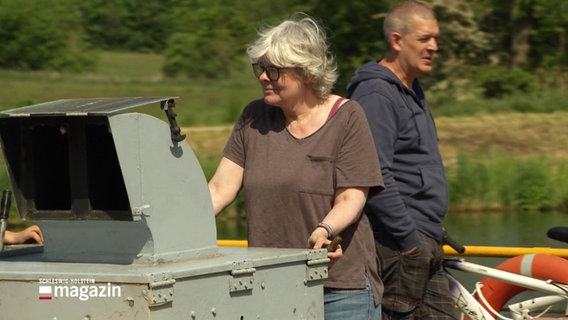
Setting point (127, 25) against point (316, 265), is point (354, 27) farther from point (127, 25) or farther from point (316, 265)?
point (127, 25)

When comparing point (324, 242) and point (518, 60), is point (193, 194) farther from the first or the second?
point (518, 60)

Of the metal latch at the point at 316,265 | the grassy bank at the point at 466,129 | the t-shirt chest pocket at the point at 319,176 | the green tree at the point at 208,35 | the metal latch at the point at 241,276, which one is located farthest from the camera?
the green tree at the point at 208,35

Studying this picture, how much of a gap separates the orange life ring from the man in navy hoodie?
807mm

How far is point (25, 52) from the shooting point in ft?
115

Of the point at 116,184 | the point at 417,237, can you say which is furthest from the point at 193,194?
the point at 417,237

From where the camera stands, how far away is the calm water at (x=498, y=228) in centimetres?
997

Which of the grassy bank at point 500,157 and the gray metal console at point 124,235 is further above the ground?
the gray metal console at point 124,235

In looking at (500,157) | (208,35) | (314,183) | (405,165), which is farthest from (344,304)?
(208,35)

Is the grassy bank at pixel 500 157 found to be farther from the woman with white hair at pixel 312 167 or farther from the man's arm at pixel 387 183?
the woman with white hair at pixel 312 167

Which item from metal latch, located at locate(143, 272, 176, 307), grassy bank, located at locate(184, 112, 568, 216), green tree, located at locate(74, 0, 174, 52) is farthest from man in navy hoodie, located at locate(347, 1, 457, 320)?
green tree, located at locate(74, 0, 174, 52)

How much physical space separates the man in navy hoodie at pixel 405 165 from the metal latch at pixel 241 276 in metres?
0.87

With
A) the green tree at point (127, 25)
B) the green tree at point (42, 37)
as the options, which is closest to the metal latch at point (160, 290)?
the green tree at point (42, 37)

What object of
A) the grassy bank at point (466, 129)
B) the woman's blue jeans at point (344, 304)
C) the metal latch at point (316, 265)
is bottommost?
the grassy bank at point (466, 129)

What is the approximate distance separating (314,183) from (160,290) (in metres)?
0.89
